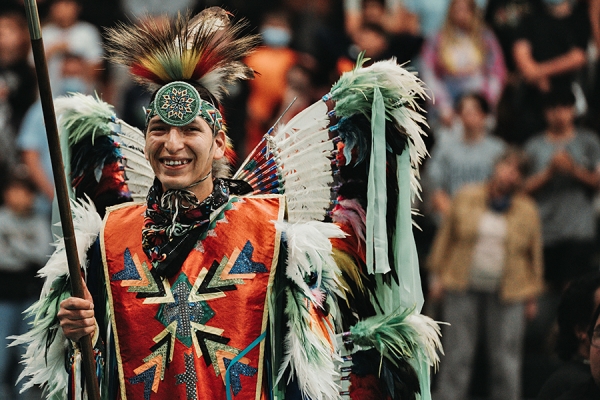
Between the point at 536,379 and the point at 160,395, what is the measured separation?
4613mm

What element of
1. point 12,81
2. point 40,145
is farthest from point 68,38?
point 40,145

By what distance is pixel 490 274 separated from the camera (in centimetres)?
791

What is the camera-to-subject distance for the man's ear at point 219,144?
4.23 m

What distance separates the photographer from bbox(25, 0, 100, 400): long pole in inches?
145

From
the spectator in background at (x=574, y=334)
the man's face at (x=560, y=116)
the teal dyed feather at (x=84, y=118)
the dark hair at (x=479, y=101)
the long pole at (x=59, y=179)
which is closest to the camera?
the long pole at (x=59, y=179)

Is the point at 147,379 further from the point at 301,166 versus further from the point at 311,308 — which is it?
the point at 301,166

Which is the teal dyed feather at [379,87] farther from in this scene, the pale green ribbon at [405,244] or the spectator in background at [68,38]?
the spectator in background at [68,38]

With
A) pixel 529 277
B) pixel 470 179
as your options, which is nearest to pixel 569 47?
pixel 470 179

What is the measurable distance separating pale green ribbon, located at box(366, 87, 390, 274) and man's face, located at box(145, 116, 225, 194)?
0.65 metres

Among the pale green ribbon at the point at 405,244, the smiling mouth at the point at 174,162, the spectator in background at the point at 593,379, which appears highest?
the smiling mouth at the point at 174,162

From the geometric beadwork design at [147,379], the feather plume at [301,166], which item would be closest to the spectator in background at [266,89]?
the feather plume at [301,166]

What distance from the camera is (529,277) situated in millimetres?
7953

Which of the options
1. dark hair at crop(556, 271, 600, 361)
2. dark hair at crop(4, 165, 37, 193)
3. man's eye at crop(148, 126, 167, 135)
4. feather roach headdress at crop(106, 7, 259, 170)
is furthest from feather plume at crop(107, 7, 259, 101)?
dark hair at crop(4, 165, 37, 193)

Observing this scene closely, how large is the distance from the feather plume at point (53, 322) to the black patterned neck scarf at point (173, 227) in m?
0.28
